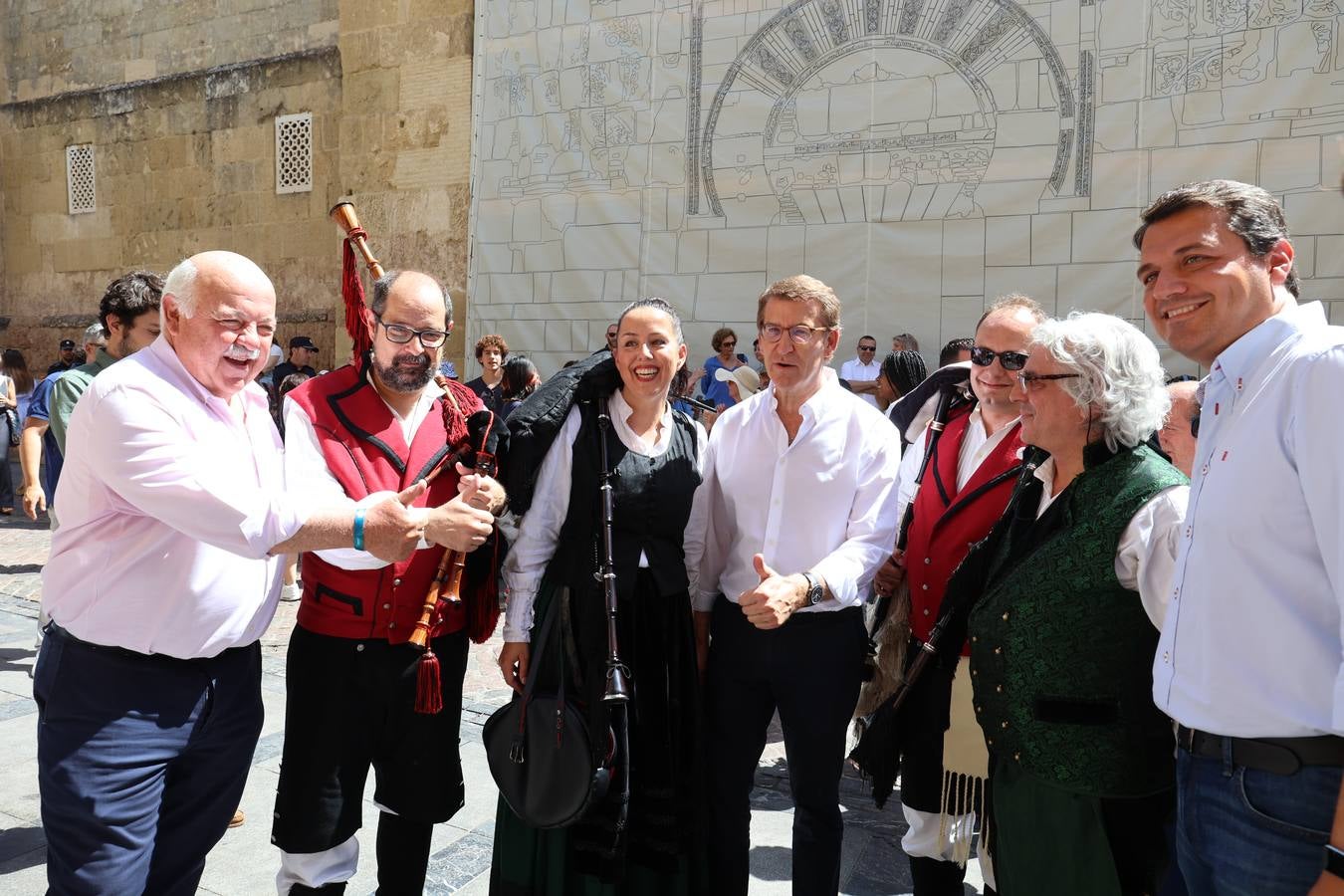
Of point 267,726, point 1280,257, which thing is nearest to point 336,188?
point 267,726

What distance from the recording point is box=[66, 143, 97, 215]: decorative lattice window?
1480 centimetres

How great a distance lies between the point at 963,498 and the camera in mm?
2561

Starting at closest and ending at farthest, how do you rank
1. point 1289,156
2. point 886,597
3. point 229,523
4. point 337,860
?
1. point 229,523
2. point 337,860
3. point 886,597
4. point 1289,156

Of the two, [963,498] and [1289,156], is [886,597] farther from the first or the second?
[1289,156]

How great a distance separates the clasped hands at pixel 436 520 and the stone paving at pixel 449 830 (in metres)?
1.29

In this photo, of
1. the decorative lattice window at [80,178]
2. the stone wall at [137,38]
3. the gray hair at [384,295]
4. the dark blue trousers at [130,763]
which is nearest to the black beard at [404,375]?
the gray hair at [384,295]

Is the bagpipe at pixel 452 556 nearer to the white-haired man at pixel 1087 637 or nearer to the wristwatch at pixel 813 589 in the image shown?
the wristwatch at pixel 813 589

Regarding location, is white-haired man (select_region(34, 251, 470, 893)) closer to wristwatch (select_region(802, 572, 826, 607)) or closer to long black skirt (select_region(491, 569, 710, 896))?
long black skirt (select_region(491, 569, 710, 896))

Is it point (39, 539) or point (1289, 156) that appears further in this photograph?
point (39, 539)

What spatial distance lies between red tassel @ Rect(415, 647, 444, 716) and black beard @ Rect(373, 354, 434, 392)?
0.66 m

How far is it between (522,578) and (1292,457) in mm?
1702

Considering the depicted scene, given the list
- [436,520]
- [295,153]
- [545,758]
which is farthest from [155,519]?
[295,153]

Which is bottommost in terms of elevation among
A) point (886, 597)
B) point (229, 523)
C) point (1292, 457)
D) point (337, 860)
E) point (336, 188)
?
point (337, 860)

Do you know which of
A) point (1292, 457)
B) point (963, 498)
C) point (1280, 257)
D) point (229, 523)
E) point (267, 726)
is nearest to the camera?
point (1292, 457)
